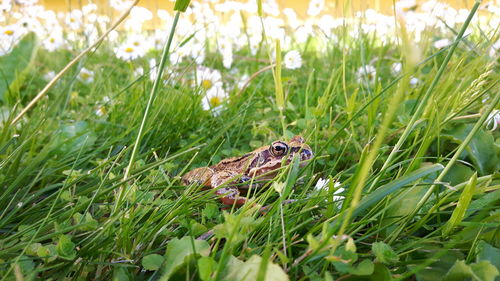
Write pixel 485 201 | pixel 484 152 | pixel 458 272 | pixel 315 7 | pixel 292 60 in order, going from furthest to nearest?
pixel 315 7
pixel 292 60
pixel 484 152
pixel 485 201
pixel 458 272

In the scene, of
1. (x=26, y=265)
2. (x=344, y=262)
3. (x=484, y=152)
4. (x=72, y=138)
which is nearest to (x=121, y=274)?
(x=26, y=265)

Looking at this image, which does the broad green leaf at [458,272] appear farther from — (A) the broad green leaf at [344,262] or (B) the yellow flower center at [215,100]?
(B) the yellow flower center at [215,100]

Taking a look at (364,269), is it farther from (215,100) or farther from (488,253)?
(215,100)

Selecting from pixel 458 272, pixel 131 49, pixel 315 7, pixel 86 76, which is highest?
pixel 315 7

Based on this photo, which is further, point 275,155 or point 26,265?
point 275,155

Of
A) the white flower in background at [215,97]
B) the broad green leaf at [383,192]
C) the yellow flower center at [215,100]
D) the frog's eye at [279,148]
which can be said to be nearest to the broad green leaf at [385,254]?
the broad green leaf at [383,192]

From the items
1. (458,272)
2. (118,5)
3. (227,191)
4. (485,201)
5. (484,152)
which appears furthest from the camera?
(118,5)

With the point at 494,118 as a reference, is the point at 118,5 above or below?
above

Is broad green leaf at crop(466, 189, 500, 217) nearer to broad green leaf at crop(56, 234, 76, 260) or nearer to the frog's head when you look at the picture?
the frog's head
